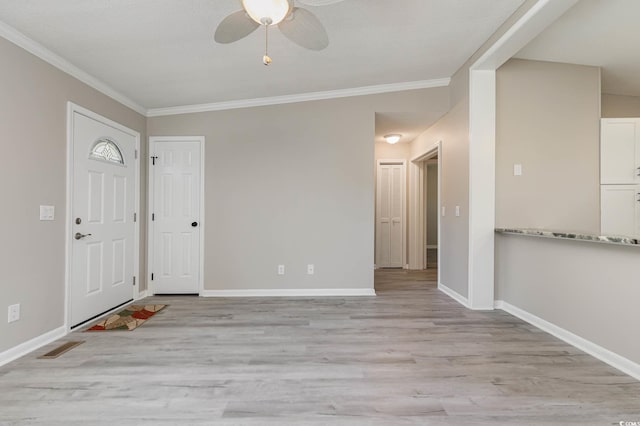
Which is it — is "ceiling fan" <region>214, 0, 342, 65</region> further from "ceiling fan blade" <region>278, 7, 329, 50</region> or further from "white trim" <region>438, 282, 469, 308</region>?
"white trim" <region>438, 282, 469, 308</region>

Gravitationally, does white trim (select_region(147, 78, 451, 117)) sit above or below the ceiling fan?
above

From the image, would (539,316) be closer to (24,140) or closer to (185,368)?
(185,368)

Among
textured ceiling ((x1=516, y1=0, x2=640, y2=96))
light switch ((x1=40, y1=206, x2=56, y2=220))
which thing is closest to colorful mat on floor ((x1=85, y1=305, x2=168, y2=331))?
light switch ((x1=40, y1=206, x2=56, y2=220))

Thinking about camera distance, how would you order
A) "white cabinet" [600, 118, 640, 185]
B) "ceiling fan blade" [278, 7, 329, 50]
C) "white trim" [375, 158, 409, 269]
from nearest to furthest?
"ceiling fan blade" [278, 7, 329, 50] → "white cabinet" [600, 118, 640, 185] → "white trim" [375, 158, 409, 269]

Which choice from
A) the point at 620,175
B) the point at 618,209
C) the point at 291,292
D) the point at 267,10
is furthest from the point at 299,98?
the point at 618,209

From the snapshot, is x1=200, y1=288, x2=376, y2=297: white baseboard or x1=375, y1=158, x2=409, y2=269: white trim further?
x1=375, y1=158, x2=409, y2=269: white trim

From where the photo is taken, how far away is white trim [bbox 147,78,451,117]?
12.2 ft

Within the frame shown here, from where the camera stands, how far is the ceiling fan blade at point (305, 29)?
171 cm

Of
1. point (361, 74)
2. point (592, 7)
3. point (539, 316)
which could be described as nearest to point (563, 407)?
point (539, 316)

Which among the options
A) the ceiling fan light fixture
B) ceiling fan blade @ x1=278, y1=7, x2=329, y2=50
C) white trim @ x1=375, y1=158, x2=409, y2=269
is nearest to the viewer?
the ceiling fan light fixture

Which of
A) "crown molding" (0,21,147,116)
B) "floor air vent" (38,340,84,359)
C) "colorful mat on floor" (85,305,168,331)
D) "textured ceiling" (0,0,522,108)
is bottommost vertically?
"floor air vent" (38,340,84,359)

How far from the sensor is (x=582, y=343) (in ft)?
7.47

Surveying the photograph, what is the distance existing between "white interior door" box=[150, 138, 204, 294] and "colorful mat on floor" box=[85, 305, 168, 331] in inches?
21.6

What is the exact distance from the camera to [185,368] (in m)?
2.00
